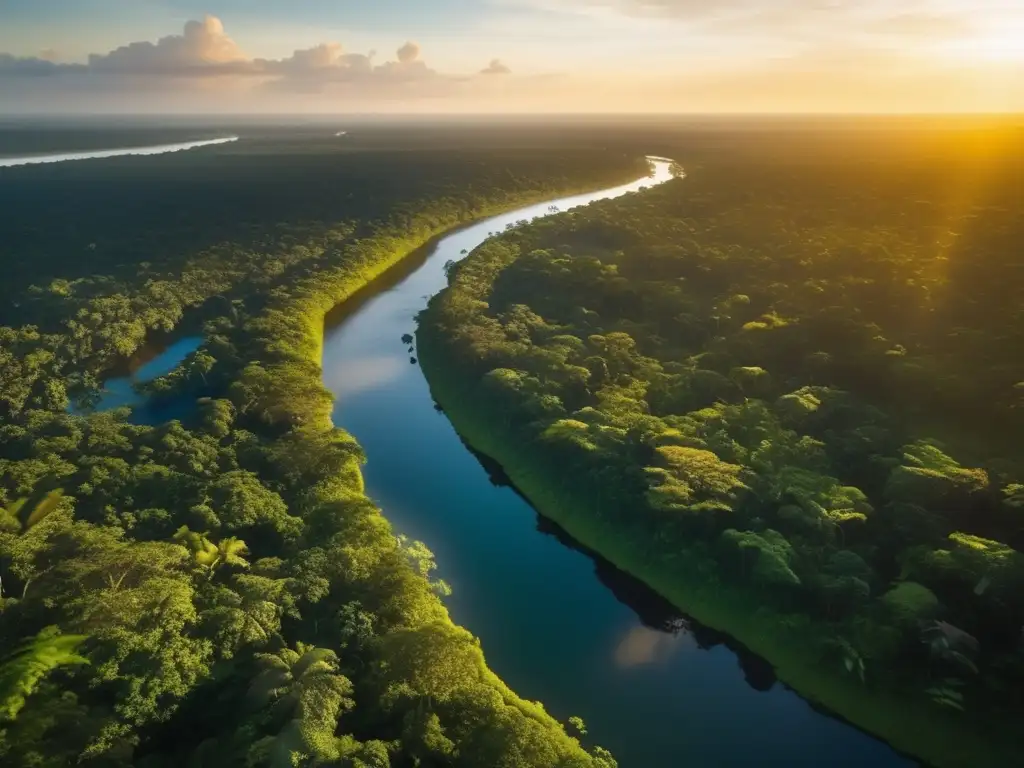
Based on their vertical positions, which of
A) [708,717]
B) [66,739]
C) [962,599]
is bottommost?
[708,717]

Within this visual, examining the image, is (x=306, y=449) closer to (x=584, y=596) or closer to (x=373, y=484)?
(x=373, y=484)

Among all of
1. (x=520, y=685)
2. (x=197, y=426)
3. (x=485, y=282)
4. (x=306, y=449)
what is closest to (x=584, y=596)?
(x=520, y=685)

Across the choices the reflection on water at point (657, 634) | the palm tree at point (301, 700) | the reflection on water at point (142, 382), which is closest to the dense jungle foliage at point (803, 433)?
the reflection on water at point (657, 634)

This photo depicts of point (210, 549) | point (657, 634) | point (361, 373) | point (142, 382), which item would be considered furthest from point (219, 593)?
point (361, 373)

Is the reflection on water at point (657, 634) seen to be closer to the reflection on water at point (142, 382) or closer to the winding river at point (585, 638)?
the winding river at point (585, 638)

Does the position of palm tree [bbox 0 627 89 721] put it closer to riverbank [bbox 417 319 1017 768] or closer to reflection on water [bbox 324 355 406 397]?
riverbank [bbox 417 319 1017 768]

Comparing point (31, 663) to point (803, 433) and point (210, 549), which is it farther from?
point (803, 433)
